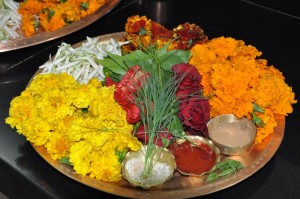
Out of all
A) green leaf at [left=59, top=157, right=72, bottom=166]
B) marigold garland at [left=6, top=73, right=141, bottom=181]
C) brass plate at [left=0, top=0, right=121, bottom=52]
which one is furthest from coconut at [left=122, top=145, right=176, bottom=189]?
brass plate at [left=0, top=0, right=121, bottom=52]

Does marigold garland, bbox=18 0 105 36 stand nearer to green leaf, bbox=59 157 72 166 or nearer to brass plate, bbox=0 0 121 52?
brass plate, bbox=0 0 121 52

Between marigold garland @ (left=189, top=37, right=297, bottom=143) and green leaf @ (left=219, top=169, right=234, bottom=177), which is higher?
marigold garland @ (left=189, top=37, right=297, bottom=143)

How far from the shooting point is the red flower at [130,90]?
1.21m

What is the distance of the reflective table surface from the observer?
49.1 inches

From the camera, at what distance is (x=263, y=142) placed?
1.29 m

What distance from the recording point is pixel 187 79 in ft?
4.09

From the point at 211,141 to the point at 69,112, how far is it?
14.2 inches

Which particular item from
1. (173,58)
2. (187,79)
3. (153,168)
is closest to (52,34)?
(173,58)

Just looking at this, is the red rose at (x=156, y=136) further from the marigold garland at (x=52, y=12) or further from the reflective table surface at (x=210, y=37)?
the marigold garland at (x=52, y=12)

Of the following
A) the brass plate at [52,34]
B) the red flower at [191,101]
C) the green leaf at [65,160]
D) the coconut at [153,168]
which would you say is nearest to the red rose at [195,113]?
the red flower at [191,101]

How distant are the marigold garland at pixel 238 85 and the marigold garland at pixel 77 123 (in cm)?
A: 26

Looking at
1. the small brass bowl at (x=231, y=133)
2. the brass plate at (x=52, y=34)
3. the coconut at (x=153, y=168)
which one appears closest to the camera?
the coconut at (x=153, y=168)

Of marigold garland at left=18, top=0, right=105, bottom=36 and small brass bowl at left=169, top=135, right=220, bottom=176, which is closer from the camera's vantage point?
small brass bowl at left=169, top=135, right=220, bottom=176

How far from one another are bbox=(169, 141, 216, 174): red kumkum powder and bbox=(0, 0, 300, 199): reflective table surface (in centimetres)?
8
